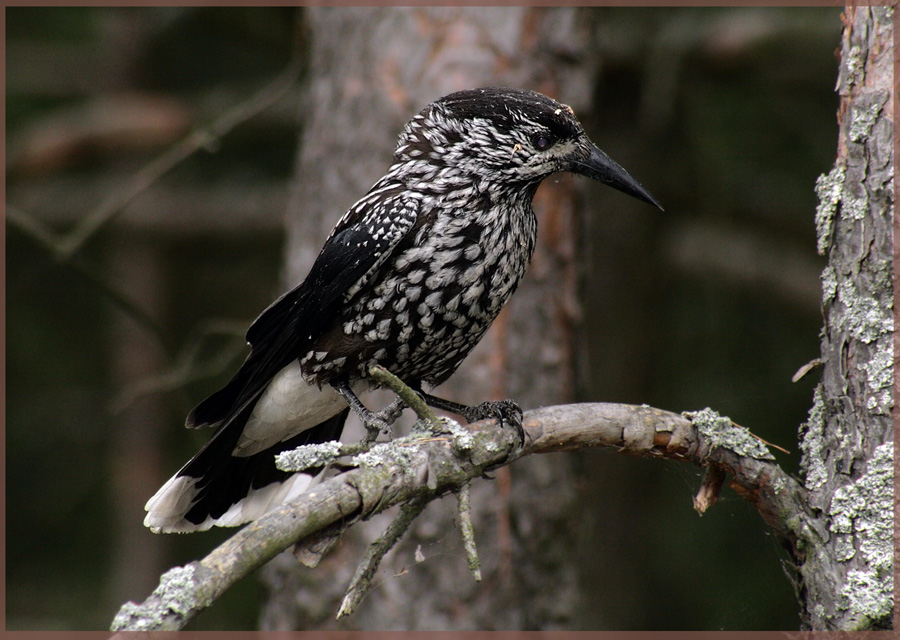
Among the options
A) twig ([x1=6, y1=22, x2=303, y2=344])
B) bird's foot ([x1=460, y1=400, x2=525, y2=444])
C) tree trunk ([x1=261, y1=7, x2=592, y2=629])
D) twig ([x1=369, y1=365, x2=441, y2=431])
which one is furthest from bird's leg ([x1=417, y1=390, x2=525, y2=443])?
twig ([x1=6, y1=22, x2=303, y2=344])

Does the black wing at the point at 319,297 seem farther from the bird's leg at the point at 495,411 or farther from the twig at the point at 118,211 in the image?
the twig at the point at 118,211

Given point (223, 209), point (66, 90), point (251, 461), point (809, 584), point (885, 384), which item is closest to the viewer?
point (885, 384)

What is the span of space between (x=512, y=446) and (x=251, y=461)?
1.27m

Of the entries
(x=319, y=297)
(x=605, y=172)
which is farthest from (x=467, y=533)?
(x=605, y=172)

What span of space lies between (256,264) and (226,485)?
3392 mm

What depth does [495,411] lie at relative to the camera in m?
2.53

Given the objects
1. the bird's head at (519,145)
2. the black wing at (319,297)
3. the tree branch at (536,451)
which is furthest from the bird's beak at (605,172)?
the tree branch at (536,451)

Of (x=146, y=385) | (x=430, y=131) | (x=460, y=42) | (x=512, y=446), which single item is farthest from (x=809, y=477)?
(x=146, y=385)

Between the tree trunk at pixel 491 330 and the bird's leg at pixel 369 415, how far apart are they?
78 cm

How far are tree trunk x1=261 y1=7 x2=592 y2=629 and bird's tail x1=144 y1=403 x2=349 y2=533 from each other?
54cm

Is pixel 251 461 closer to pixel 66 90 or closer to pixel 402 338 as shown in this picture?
pixel 402 338

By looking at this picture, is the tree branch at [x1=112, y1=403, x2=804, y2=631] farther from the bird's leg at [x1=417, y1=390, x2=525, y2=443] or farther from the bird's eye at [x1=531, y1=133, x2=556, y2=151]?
the bird's eye at [x1=531, y1=133, x2=556, y2=151]

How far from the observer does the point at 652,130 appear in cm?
478

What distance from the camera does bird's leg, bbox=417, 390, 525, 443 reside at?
88.3 inches
